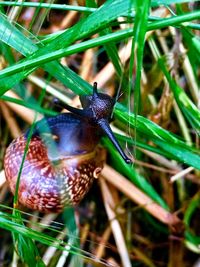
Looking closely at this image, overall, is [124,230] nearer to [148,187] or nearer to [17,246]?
[148,187]

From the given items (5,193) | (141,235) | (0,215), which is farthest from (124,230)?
(0,215)

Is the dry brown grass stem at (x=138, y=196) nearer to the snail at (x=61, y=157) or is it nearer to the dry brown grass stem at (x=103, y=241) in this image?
the dry brown grass stem at (x=103, y=241)

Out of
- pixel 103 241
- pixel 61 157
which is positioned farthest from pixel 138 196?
pixel 61 157

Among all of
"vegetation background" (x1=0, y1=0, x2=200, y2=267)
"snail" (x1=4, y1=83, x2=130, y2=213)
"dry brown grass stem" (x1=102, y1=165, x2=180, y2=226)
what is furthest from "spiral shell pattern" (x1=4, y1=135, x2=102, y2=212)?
"dry brown grass stem" (x1=102, y1=165, x2=180, y2=226)

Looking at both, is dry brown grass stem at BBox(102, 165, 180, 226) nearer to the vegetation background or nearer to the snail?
the vegetation background

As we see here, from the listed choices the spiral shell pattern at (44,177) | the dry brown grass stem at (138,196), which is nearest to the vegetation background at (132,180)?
the dry brown grass stem at (138,196)

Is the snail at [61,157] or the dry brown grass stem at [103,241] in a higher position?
the snail at [61,157]

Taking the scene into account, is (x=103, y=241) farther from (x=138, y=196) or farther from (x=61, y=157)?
(x=61, y=157)
